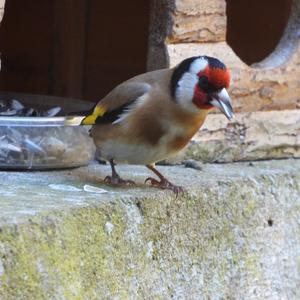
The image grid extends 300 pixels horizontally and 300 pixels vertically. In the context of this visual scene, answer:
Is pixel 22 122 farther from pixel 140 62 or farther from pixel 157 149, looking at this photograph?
pixel 140 62

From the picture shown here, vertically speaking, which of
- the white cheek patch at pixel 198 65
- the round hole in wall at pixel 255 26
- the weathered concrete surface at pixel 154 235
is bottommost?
the weathered concrete surface at pixel 154 235

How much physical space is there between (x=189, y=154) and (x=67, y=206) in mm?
1078

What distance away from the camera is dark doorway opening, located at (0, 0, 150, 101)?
4.99 m

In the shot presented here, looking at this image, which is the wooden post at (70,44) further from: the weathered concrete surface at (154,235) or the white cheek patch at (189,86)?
the white cheek patch at (189,86)

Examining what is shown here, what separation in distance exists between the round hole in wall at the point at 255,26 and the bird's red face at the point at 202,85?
177 cm

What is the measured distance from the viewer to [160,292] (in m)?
3.19

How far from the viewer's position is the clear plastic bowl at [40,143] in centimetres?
356

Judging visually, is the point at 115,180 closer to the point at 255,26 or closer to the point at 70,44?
the point at 70,44

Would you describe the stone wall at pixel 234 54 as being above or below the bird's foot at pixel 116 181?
above

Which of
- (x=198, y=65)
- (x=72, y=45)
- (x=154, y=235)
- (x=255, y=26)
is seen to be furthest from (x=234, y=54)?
(x=72, y=45)

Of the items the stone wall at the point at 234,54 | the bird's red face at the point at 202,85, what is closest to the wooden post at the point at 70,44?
the stone wall at the point at 234,54

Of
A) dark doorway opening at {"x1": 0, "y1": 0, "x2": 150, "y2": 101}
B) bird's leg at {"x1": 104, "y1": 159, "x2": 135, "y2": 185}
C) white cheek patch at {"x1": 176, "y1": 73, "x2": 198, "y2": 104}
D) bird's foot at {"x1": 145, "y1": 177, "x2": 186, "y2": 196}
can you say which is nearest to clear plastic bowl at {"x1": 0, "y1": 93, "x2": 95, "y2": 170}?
bird's leg at {"x1": 104, "y1": 159, "x2": 135, "y2": 185}

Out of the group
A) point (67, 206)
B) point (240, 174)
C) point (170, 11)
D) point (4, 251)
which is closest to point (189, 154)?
point (240, 174)

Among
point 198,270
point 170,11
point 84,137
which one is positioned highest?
point 170,11
